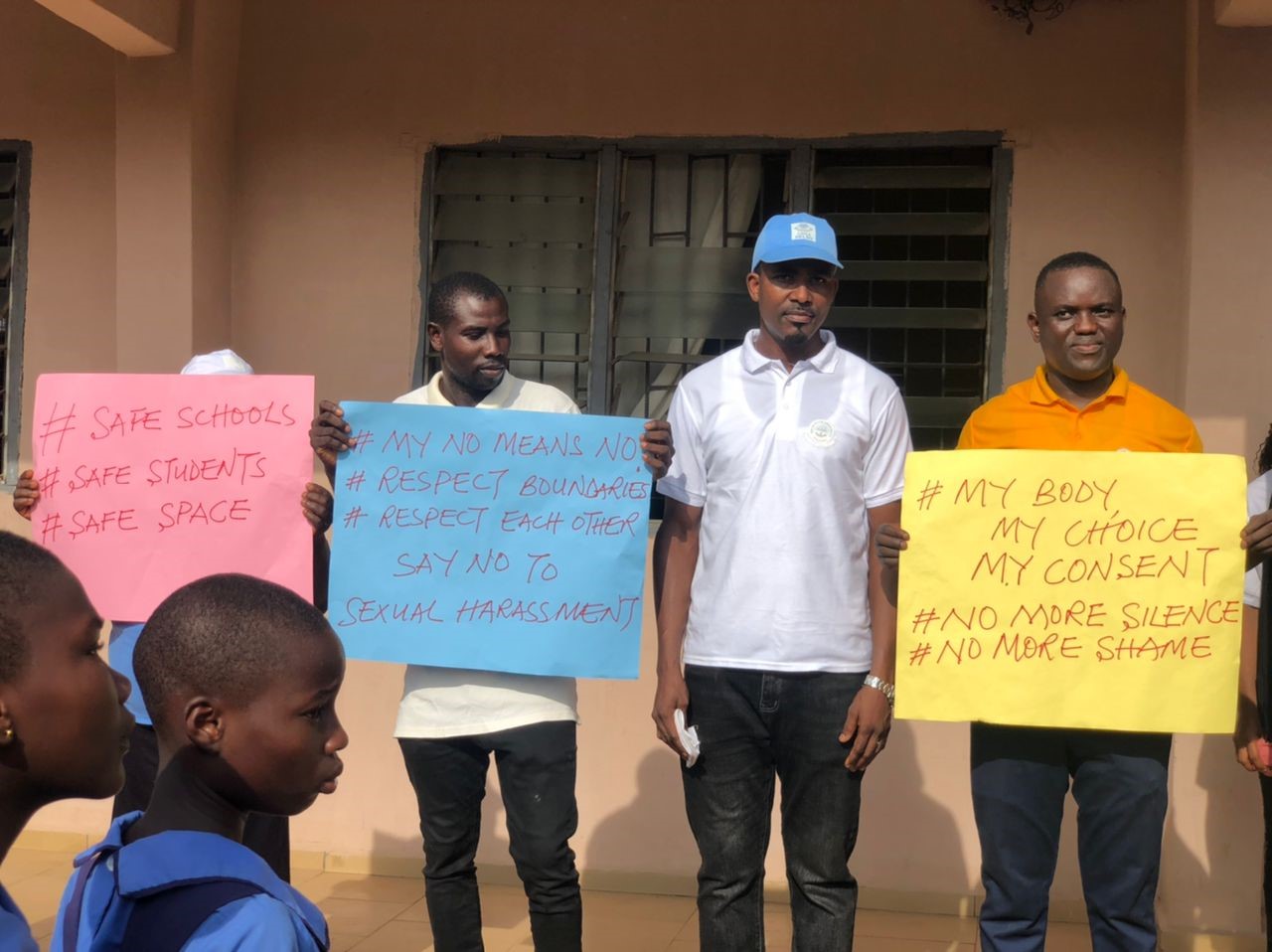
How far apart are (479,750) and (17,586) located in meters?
1.95

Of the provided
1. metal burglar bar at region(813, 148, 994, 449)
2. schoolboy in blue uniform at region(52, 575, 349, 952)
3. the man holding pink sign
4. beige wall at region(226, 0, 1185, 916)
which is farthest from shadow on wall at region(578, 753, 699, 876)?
schoolboy in blue uniform at region(52, 575, 349, 952)

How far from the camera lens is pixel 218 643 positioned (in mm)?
1787

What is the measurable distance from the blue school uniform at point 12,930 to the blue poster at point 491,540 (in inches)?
71.4

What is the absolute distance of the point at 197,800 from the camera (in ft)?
5.77

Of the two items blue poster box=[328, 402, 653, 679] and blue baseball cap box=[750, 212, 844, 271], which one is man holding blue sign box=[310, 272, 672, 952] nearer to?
blue poster box=[328, 402, 653, 679]

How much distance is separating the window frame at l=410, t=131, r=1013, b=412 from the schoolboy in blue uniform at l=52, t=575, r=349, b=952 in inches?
129

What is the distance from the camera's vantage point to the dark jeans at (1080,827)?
9.85 ft

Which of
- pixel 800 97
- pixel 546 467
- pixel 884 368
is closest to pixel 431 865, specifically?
pixel 546 467

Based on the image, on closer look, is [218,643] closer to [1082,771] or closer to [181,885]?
[181,885]

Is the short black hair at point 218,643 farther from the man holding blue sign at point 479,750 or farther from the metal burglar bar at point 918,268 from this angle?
the metal burglar bar at point 918,268

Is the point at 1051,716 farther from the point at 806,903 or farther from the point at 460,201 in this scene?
the point at 460,201

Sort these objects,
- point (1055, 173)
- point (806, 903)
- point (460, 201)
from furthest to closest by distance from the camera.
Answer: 1. point (460, 201)
2. point (1055, 173)
3. point (806, 903)

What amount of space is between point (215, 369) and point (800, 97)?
2.23 metres

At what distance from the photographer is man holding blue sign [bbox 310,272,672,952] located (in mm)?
3391
